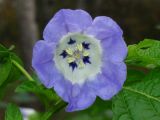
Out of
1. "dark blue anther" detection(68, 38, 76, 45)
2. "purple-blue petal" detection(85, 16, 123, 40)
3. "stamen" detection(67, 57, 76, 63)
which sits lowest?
"stamen" detection(67, 57, 76, 63)

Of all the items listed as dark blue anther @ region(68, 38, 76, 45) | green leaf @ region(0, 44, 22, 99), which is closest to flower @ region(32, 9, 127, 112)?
dark blue anther @ region(68, 38, 76, 45)

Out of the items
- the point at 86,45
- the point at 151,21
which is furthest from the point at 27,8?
the point at 151,21

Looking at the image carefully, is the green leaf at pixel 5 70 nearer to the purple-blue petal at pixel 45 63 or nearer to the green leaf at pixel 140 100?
the purple-blue petal at pixel 45 63

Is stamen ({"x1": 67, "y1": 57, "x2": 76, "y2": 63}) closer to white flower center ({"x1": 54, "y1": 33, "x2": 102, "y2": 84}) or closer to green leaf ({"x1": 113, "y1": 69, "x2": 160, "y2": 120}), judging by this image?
white flower center ({"x1": 54, "y1": 33, "x2": 102, "y2": 84})

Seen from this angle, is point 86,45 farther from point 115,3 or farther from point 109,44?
point 115,3

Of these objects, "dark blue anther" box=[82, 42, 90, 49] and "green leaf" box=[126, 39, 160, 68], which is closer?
"green leaf" box=[126, 39, 160, 68]

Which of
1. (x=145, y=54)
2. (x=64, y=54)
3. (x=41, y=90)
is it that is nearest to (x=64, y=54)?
(x=64, y=54)

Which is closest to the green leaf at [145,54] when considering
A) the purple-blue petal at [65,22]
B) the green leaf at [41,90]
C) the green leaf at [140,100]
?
the green leaf at [140,100]
